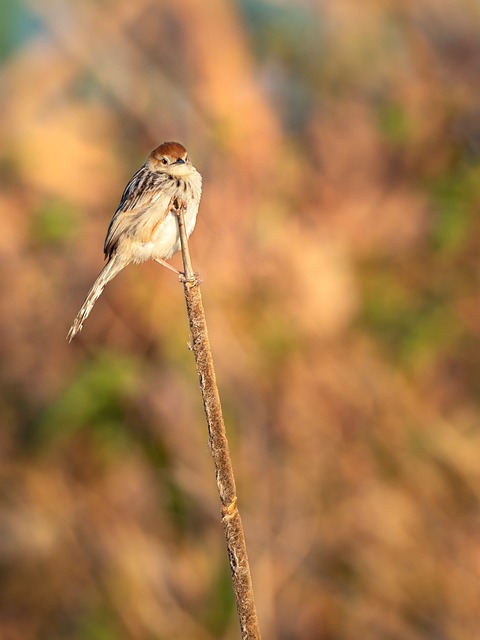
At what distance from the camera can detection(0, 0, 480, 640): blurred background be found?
193 inches

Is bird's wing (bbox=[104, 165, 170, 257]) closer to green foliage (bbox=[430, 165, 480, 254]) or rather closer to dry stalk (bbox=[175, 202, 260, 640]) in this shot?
dry stalk (bbox=[175, 202, 260, 640])

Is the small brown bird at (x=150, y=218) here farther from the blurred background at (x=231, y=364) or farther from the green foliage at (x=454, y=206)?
the green foliage at (x=454, y=206)

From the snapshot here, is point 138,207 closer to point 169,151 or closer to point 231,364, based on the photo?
point 169,151

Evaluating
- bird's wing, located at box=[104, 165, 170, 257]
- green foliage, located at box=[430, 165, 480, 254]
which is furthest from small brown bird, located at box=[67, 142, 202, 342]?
green foliage, located at box=[430, 165, 480, 254]

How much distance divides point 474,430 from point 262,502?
4.46ft

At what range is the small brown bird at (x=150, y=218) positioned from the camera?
2454 mm

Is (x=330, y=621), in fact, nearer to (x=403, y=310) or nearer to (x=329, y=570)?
(x=329, y=570)

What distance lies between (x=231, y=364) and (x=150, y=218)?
2.47 m

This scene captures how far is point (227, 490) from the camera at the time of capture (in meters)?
1.15

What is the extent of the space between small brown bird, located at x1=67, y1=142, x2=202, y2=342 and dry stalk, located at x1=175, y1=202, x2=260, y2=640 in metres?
1.25

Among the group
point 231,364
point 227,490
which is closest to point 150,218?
point 227,490

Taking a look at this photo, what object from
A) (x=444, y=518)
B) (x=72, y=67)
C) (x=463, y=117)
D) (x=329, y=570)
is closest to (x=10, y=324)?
(x=72, y=67)

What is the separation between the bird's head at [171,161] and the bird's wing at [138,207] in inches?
1.6

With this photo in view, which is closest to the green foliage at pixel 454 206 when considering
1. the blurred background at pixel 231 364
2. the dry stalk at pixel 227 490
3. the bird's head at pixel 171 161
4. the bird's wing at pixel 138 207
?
the blurred background at pixel 231 364
